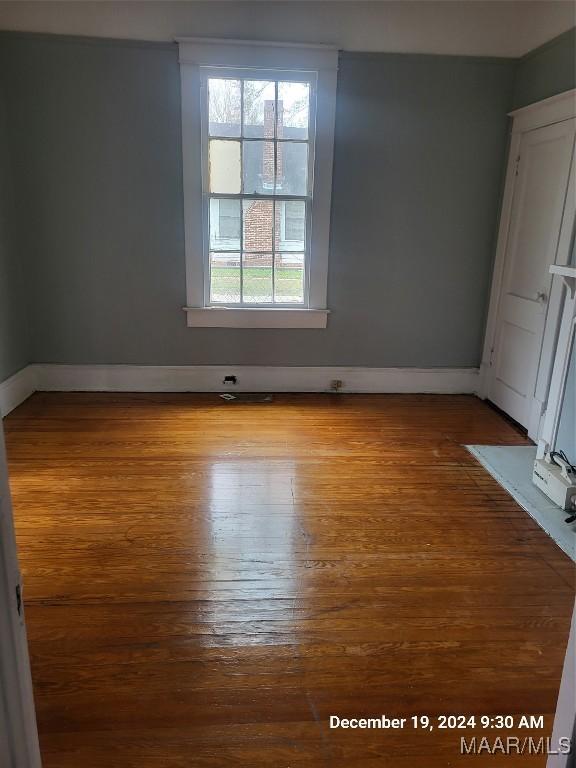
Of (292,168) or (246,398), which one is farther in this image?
(246,398)

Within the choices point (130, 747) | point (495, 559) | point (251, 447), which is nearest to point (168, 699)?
point (130, 747)

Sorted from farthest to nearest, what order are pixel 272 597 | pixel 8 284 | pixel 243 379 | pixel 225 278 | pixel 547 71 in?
1. pixel 243 379
2. pixel 225 278
3. pixel 8 284
4. pixel 547 71
5. pixel 272 597

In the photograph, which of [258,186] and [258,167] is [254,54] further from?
[258,186]

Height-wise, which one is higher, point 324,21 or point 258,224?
point 324,21

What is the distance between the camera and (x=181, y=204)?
411 centimetres

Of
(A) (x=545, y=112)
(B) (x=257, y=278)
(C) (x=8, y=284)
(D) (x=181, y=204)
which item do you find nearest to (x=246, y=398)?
(B) (x=257, y=278)

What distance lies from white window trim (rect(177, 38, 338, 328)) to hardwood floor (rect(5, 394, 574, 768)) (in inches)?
43.8

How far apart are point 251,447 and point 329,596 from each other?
1489 millimetres

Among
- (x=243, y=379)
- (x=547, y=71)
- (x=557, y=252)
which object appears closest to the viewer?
(x=557, y=252)

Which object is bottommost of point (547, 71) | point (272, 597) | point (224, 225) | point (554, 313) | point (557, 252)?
point (272, 597)

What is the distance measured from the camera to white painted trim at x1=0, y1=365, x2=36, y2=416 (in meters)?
3.89

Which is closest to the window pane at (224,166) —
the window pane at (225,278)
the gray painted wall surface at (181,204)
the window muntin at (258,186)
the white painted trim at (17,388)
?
the window muntin at (258,186)

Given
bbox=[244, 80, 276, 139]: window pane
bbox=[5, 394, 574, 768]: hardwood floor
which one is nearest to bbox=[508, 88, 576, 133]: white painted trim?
bbox=[244, 80, 276, 139]: window pane

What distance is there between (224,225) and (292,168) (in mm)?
667
